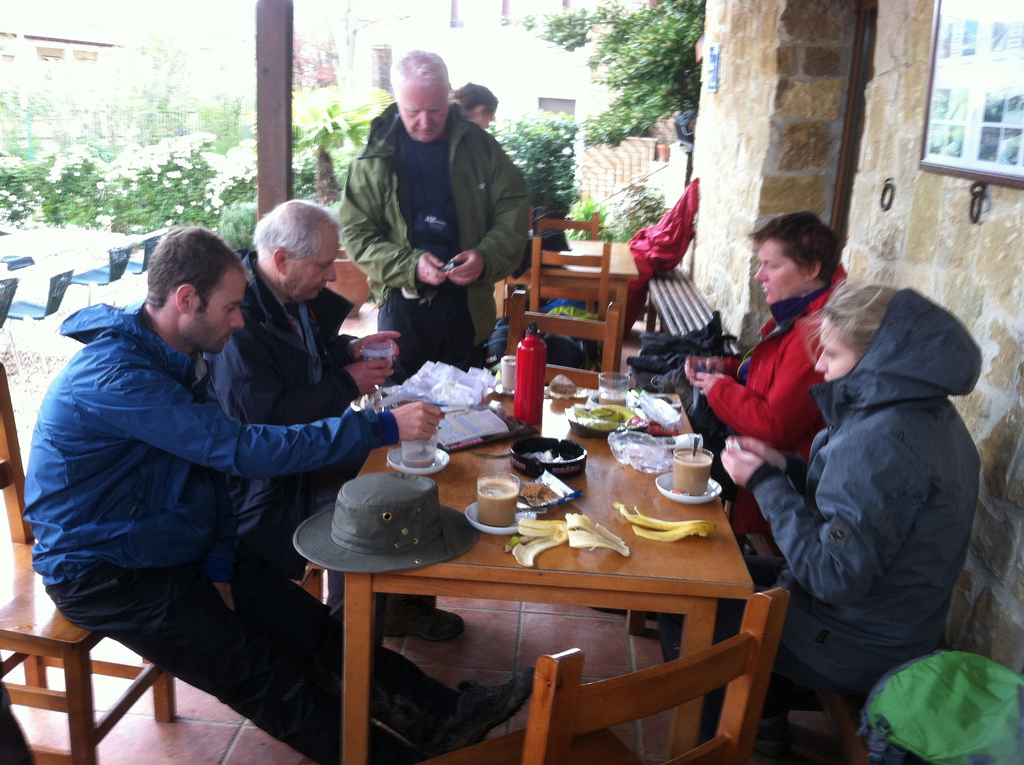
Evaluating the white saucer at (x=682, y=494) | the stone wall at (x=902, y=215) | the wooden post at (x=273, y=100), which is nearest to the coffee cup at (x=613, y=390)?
the white saucer at (x=682, y=494)

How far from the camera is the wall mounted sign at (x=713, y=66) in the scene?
Result: 5773mm

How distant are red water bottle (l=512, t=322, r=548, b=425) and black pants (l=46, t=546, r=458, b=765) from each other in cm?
76

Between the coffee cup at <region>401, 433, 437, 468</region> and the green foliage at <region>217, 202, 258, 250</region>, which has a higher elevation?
the green foliage at <region>217, 202, 258, 250</region>

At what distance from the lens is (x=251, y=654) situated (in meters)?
1.86

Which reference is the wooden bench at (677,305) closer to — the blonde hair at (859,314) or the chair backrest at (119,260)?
the blonde hair at (859,314)

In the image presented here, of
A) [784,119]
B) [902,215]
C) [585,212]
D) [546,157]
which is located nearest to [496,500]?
[902,215]

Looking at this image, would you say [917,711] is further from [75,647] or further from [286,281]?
[286,281]

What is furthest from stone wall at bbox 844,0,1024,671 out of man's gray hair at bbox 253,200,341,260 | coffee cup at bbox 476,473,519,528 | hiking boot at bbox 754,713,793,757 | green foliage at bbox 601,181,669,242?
green foliage at bbox 601,181,669,242

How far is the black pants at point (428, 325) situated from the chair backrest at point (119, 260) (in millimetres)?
3997

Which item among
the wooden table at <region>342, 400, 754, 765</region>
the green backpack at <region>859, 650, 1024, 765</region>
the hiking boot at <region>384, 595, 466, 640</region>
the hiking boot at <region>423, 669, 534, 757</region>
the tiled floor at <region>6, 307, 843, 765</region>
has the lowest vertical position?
the tiled floor at <region>6, 307, 843, 765</region>

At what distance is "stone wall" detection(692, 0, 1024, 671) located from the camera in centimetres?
190

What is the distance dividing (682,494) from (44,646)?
1.45 m

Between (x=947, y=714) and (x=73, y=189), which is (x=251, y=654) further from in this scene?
(x=73, y=189)

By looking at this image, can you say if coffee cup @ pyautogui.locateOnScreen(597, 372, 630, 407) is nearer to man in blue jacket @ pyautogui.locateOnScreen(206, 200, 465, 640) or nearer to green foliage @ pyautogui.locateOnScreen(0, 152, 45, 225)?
man in blue jacket @ pyautogui.locateOnScreen(206, 200, 465, 640)
